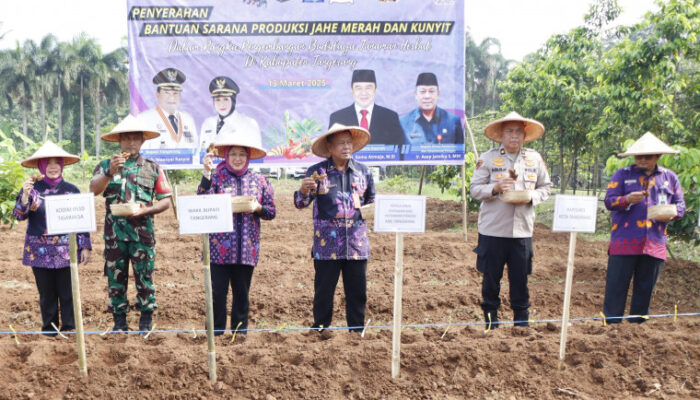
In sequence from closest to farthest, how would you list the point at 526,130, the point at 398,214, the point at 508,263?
1. the point at 398,214
2. the point at 508,263
3. the point at 526,130

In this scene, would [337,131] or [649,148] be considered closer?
[337,131]

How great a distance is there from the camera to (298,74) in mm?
7000

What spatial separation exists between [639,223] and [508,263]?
3.39ft

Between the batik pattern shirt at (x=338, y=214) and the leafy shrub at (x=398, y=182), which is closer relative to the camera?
the batik pattern shirt at (x=338, y=214)

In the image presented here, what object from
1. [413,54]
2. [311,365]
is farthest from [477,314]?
[413,54]

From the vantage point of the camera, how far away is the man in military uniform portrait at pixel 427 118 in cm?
708

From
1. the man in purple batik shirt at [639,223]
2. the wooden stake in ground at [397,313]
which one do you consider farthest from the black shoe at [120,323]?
the man in purple batik shirt at [639,223]

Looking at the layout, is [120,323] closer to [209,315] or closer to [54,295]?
[54,295]

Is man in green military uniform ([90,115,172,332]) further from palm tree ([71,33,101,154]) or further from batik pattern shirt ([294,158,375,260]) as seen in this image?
palm tree ([71,33,101,154])

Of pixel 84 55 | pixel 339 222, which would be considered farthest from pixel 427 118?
pixel 84 55

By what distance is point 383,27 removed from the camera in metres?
7.00

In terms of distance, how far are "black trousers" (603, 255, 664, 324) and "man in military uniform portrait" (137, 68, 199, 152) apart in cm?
518

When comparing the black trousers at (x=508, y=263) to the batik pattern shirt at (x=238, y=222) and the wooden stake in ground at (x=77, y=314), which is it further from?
the wooden stake in ground at (x=77, y=314)

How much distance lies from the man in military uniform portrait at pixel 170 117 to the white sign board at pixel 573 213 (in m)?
5.07
